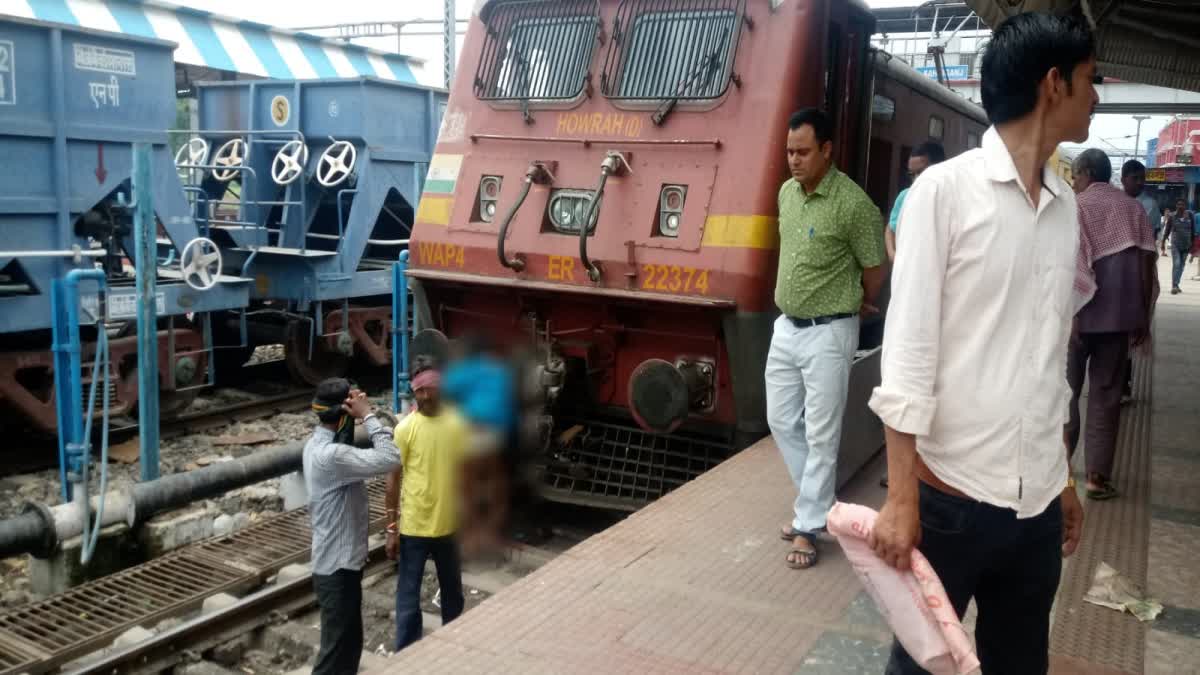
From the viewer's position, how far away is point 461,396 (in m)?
4.76

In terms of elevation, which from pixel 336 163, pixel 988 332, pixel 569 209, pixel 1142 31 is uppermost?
pixel 1142 31

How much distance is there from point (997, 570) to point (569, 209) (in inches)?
140

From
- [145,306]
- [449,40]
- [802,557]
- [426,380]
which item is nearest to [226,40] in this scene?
[449,40]

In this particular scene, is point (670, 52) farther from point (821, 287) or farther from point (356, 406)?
point (356, 406)

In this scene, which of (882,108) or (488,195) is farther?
(882,108)

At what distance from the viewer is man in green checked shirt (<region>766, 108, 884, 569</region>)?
3.88m

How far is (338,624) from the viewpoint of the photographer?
4133mm

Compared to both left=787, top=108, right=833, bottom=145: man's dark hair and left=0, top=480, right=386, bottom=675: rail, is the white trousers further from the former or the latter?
left=0, top=480, right=386, bottom=675: rail

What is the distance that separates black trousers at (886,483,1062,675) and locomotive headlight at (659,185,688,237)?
3.08 metres

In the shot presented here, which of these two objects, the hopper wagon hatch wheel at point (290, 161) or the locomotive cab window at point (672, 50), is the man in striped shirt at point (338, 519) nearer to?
the locomotive cab window at point (672, 50)

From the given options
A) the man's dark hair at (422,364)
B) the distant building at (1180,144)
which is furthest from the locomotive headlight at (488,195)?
the distant building at (1180,144)

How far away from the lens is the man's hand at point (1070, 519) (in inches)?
90.4

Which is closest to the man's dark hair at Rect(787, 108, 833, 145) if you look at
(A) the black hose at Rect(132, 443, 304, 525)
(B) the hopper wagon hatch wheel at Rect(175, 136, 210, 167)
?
(A) the black hose at Rect(132, 443, 304, 525)

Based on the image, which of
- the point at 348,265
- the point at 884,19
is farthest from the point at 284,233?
the point at 884,19
